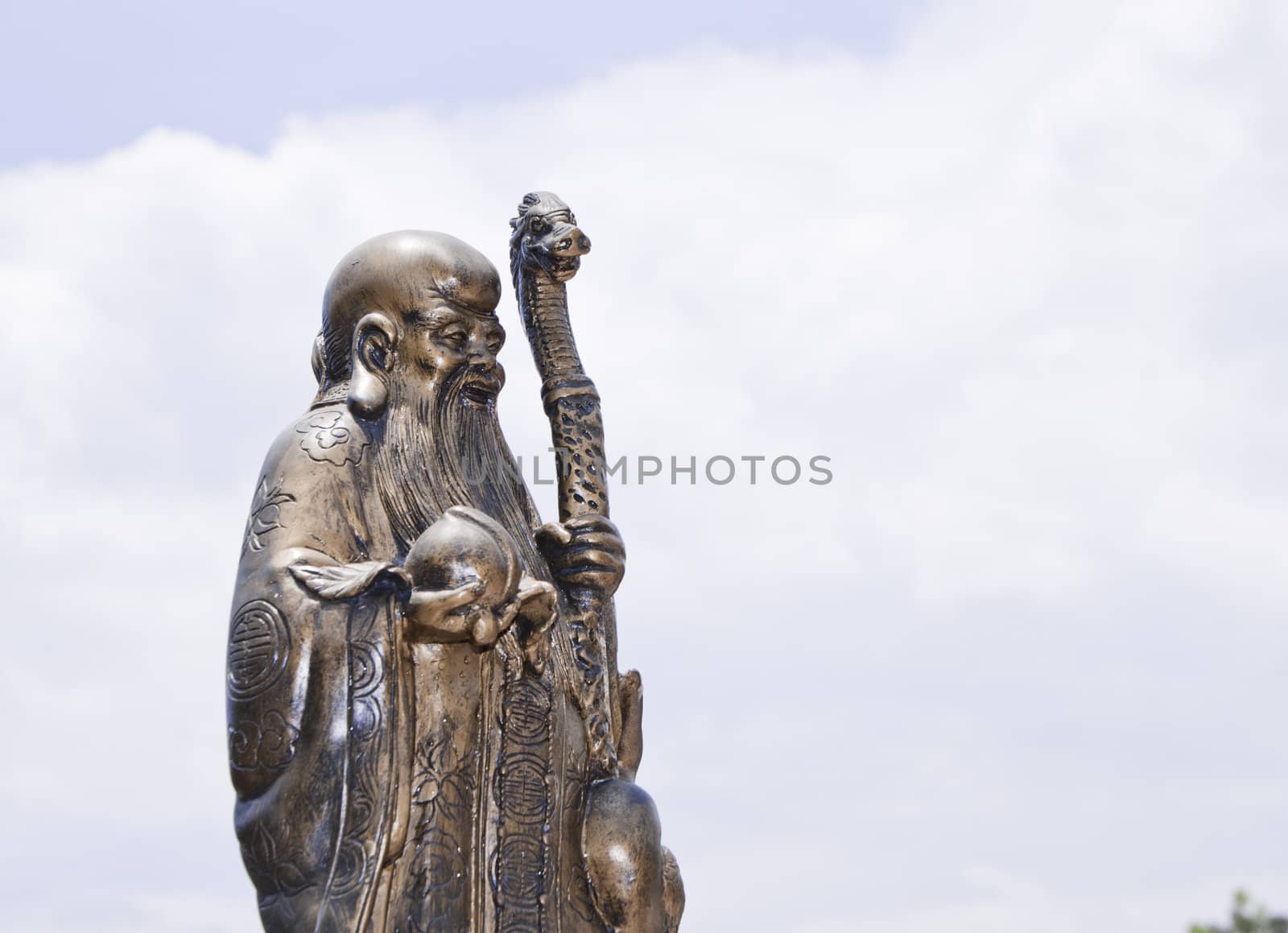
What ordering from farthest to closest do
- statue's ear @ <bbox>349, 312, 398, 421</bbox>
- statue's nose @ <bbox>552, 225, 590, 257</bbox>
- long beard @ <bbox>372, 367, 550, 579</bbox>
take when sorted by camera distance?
1. statue's nose @ <bbox>552, 225, 590, 257</bbox>
2. statue's ear @ <bbox>349, 312, 398, 421</bbox>
3. long beard @ <bbox>372, 367, 550, 579</bbox>

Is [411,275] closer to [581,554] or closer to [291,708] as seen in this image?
[581,554]

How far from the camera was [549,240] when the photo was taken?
23.4 ft

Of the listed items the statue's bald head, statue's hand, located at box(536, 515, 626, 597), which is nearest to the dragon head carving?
the statue's bald head

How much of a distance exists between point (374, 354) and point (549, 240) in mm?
964

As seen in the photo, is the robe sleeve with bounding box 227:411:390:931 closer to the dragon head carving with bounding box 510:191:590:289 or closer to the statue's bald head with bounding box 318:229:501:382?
the statue's bald head with bounding box 318:229:501:382

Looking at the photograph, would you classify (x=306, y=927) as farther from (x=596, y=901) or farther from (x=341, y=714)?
(x=596, y=901)

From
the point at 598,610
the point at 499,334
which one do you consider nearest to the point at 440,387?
the point at 499,334

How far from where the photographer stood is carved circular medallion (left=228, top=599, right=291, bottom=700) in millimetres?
5758

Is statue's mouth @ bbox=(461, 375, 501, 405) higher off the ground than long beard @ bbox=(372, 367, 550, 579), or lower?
higher

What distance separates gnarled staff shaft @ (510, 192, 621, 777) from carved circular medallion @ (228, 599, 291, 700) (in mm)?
1252

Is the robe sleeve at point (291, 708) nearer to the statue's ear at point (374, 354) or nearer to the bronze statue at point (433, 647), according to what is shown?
the bronze statue at point (433, 647)

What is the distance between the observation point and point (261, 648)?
19.0 ft

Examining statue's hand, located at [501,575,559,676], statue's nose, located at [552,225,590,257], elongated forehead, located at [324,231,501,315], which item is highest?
statue's nose, located at [552,225,590,257]

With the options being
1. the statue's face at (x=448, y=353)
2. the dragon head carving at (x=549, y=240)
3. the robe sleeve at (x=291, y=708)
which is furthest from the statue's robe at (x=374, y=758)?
the dragon head carving at (x=549, y=240)
